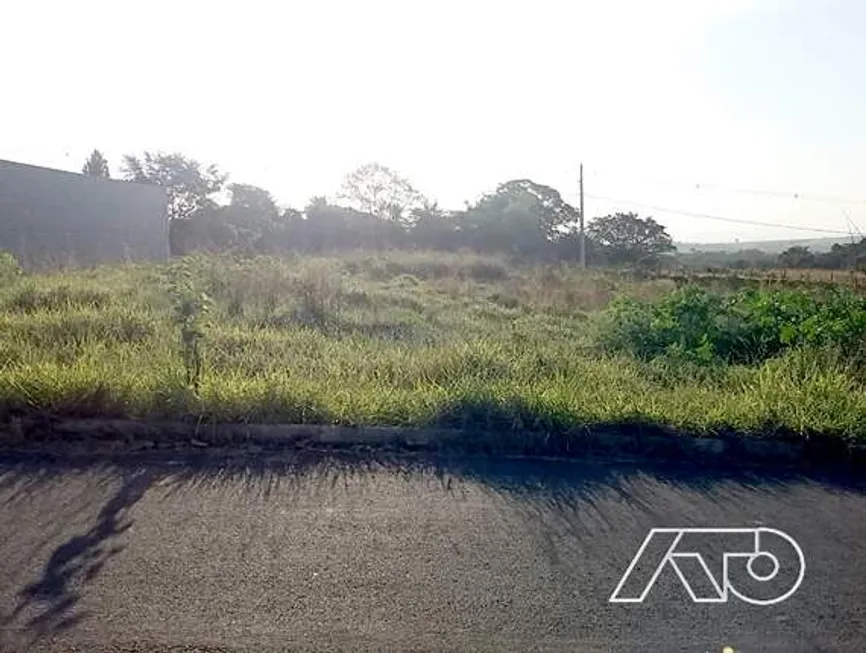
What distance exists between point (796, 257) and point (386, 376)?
4075 cm

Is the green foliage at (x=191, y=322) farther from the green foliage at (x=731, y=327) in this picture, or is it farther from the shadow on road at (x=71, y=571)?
the green foliage at (x=731, y=327)

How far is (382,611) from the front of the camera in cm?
276

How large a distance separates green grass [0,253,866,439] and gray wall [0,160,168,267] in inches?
716

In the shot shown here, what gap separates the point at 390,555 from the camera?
321 centimetres

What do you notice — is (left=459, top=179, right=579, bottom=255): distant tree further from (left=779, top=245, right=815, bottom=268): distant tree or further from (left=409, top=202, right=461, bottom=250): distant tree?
(left=779, top=245, right=815, bottom=268): distant tree

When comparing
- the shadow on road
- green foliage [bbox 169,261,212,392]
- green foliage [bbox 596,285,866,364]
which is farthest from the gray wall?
the shadow on road

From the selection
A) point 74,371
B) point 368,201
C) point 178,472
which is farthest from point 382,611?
point 368,201

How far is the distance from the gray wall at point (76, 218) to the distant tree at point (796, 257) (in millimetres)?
38256

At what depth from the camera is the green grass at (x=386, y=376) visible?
474 cm

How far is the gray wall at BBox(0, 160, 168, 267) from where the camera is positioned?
2659 centimetres

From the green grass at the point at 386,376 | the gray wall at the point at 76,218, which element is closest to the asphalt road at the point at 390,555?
the green grass at the point at 386,376

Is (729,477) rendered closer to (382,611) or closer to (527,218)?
(382,611)

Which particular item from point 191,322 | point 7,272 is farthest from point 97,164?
point 191,322

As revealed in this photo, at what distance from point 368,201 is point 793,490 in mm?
56486
